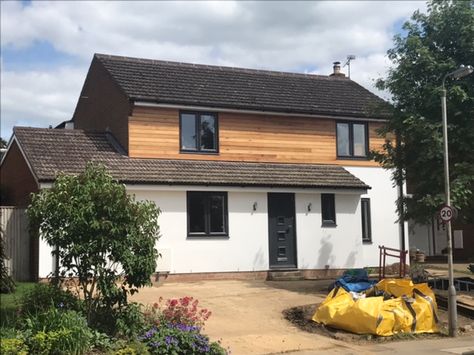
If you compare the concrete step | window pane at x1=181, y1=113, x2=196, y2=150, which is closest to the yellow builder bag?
the concrete step

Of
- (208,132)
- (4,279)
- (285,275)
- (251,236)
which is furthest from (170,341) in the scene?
(208,132)

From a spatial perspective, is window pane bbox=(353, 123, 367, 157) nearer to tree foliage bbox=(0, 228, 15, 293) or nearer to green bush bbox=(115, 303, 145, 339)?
tree foliage bbox=(0, 228, 15, 293)

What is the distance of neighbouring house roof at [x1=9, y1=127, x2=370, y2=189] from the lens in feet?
59.0

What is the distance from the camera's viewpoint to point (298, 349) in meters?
10.8

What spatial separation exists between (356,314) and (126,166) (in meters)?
9.14

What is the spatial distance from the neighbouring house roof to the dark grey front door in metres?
0.71

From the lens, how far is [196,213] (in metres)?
19.1

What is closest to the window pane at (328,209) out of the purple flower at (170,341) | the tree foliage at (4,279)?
the tree foliage at (4,279)

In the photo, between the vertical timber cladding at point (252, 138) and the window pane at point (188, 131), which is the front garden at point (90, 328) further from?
the window pane at point (188, 131)

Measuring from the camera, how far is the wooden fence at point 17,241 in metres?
17.0

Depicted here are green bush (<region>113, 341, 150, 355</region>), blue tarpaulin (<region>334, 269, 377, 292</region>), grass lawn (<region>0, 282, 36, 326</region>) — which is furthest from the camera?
blue tarpaulin (<region>334, 269, 377, 292</region>)

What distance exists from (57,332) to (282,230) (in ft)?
39.6

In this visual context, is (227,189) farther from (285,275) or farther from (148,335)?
(148,335)

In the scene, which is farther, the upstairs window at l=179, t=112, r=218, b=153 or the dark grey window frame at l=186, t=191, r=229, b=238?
the upstairs window at l=179, t=112, r=218, b=153
